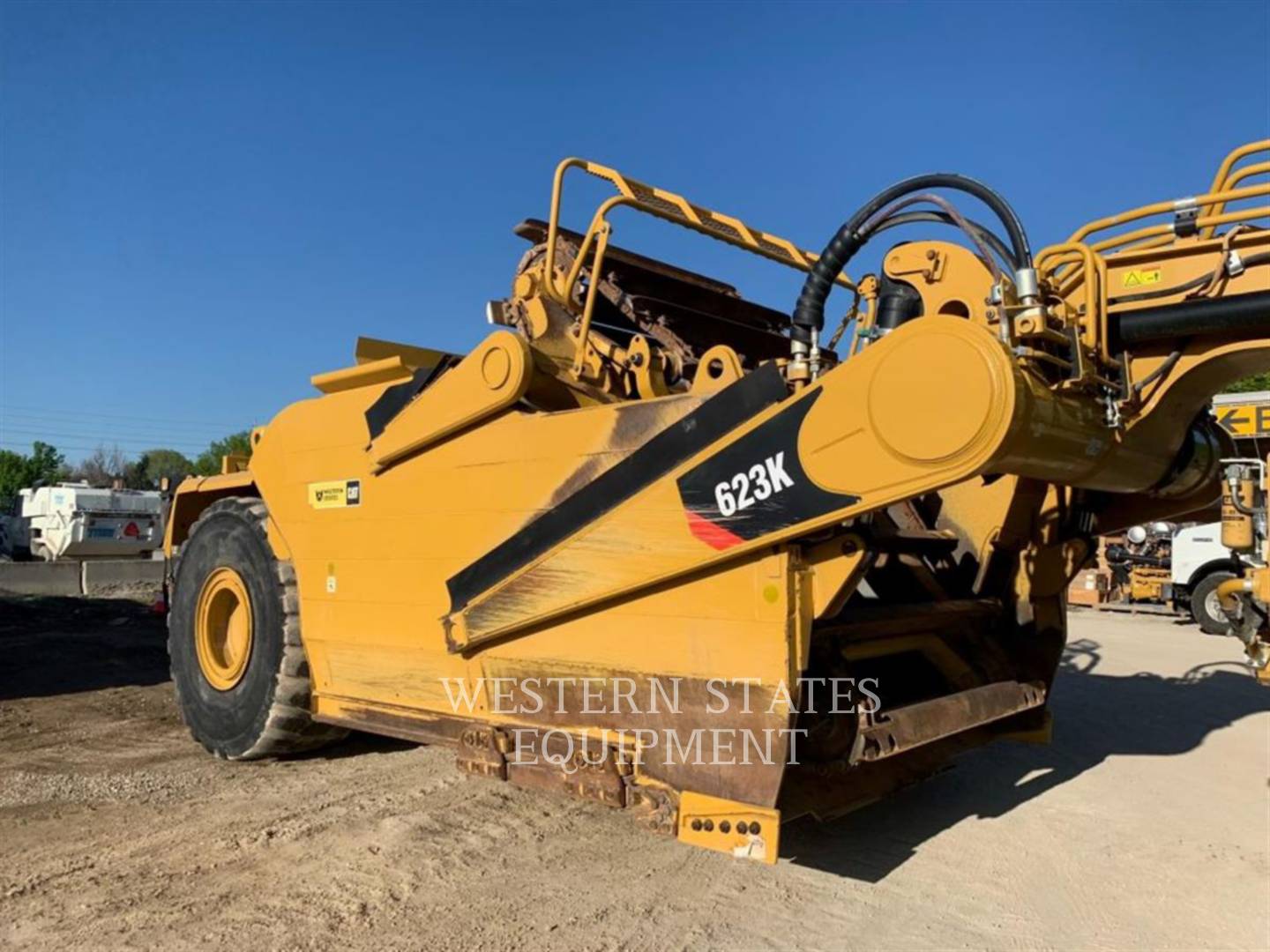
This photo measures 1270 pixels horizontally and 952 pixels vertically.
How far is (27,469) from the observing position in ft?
194

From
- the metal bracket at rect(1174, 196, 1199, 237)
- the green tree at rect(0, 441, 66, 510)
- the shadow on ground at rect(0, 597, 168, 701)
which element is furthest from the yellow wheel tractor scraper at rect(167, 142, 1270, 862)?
the green tree at rect(0, 441, 66, 510)

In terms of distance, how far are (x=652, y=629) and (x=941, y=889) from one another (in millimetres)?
1602

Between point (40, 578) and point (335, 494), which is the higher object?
point (335, 494)

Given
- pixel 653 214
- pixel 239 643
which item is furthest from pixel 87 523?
pixel 653 214

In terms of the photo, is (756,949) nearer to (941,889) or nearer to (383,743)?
(941,889)

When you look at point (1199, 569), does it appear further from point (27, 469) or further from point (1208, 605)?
point (27, 469)

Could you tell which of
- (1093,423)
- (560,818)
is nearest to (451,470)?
A: (560,818)

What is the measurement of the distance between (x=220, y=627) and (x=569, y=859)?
3.11m

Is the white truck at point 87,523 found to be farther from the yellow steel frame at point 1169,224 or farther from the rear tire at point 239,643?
the yellow steel frame at point 1169,224

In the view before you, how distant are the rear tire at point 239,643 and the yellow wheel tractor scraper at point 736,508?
0.09 ft

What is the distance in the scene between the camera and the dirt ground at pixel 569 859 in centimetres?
336

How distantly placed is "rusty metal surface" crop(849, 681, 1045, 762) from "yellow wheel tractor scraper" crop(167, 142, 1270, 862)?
0.05 ft

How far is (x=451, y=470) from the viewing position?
439cm

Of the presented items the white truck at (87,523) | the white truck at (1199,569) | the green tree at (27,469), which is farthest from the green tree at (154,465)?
the white truck at (1199,569)
